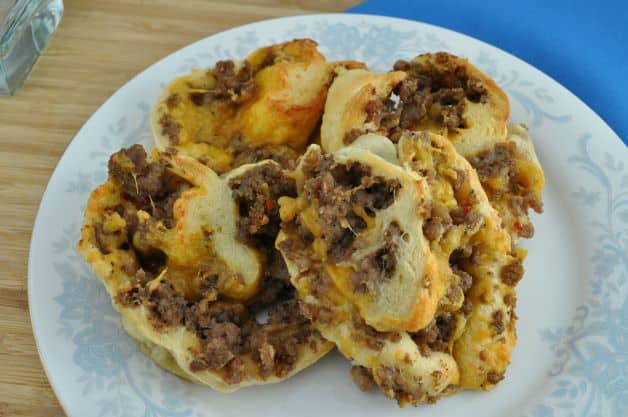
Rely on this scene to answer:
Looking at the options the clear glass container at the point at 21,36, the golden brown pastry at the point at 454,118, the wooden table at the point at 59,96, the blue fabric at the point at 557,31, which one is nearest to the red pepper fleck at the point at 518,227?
the golden brown pastry at the point at 454,118

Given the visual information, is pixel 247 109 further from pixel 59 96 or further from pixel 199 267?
pixel 59 96

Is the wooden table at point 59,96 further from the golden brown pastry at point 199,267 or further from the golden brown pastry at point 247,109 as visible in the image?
the golden brown pastry at point 247,109

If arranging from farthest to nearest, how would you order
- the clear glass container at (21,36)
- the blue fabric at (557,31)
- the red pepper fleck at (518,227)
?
the blue fabric at (557,31)
the clear glass container at (21,36)
the red pepper fleck at (518,227)

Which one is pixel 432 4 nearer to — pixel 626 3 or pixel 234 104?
pixel 626 3

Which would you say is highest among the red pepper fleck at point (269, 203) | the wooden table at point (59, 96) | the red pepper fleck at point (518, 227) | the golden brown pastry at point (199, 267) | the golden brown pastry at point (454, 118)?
the golden brown pastry at point (454, 118)

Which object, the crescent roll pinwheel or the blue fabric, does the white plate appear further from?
the blue fabric

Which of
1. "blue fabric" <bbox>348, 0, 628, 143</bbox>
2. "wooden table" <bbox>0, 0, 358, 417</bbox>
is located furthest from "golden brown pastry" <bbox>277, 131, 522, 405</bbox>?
"blue fabric" <bbox>348, 0, 628, 143</bbox>

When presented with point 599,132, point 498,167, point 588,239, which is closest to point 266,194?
point 498,167
